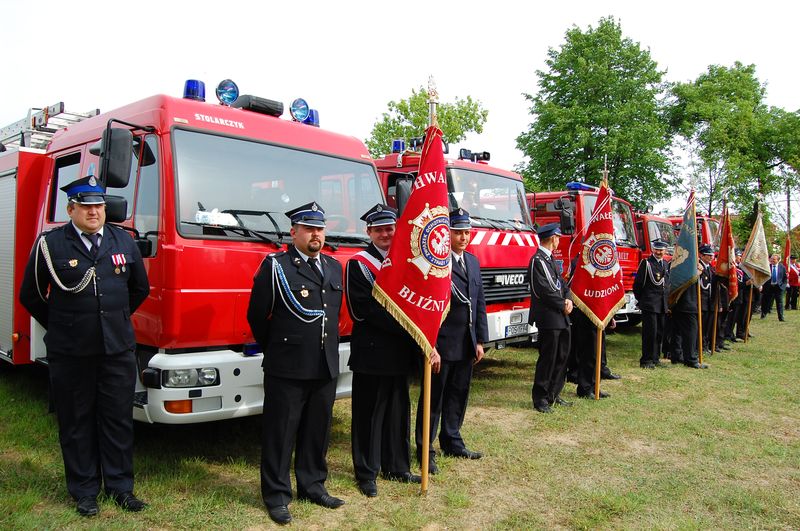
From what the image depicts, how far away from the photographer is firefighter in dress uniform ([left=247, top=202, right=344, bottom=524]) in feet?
12.8

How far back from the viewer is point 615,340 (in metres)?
12.7

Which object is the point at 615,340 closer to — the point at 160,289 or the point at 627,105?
the point at 160,289

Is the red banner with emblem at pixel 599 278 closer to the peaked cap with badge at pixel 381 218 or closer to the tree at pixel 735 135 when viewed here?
the peaked cap with badge at pixel 381 218

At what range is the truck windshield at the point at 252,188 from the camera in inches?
170

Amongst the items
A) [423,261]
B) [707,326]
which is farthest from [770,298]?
[423,261]

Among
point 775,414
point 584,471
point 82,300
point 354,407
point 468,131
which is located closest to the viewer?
point 82,300

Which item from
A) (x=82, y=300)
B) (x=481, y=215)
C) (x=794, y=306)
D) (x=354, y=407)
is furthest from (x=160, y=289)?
(x=794, y=306)

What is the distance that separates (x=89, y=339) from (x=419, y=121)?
2444 centimetres

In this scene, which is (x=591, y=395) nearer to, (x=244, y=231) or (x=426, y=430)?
(x=426, y=430)

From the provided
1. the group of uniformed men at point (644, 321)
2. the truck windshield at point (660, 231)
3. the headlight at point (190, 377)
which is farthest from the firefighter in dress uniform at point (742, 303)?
the headlight at point (190, 377)

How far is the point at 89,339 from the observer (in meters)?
3.74

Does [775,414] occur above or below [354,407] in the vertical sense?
below

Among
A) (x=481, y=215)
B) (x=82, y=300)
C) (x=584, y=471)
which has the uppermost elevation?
(x=481, y=215)

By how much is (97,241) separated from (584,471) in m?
3.97
